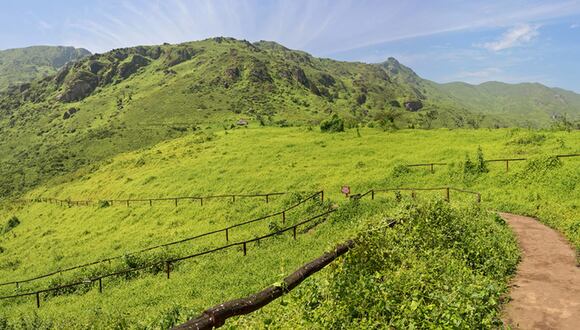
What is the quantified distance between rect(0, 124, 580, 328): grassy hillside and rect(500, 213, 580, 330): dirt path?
607mm

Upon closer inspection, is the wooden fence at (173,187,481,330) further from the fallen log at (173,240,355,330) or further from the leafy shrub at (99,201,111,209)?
the leafy shrub at (99,201,111,209)

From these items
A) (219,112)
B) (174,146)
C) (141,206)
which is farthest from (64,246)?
(219,112)

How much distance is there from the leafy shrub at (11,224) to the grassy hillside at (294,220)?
2.04m

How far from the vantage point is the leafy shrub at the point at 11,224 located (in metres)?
56.9

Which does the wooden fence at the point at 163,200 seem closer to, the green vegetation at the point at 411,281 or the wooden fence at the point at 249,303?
the green vegetation at the point at 411,281

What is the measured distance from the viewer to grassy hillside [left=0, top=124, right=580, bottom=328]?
9.59 meters

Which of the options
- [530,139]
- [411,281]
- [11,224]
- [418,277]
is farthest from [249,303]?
[11,224]

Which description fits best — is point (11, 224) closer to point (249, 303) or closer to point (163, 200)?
point (163, 200)

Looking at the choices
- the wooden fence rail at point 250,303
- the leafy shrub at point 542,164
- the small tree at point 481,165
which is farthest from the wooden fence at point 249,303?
the small tree at point 481,165

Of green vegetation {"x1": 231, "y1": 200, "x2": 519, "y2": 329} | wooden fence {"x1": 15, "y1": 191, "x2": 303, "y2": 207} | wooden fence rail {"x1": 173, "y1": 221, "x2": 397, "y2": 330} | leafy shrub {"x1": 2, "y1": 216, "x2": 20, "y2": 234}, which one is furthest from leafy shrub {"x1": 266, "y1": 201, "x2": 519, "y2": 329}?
leafy shrub {"x1": 2, "y1": 216, "x2": 20, "y2": 234}

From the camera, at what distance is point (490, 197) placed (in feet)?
85.4

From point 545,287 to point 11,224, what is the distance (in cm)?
6653

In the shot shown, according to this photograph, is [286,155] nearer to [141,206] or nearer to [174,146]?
[141,206]

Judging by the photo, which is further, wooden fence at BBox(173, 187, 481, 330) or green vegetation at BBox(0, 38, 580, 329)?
green vegetation at BBox(0, 38, 580, 329)
